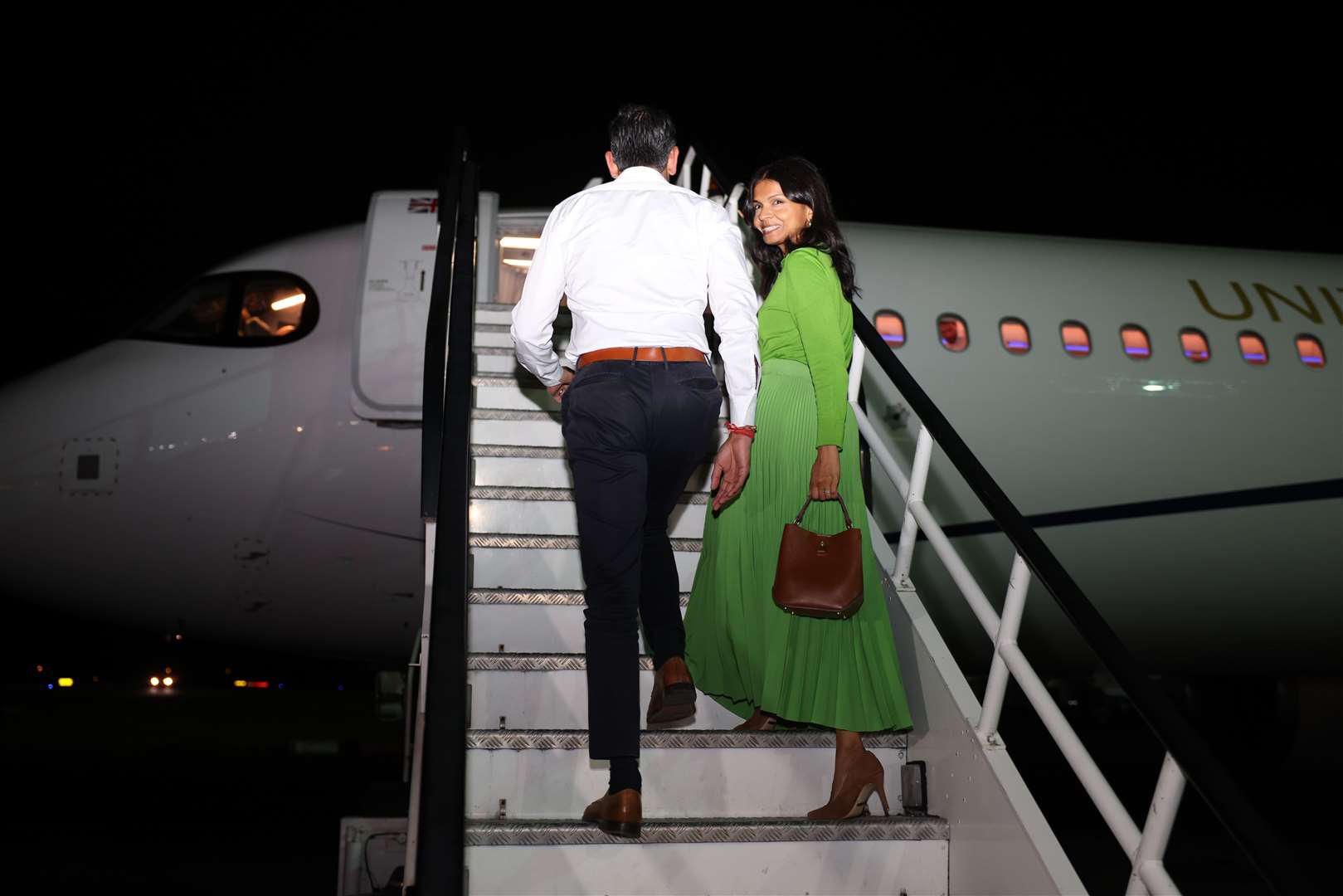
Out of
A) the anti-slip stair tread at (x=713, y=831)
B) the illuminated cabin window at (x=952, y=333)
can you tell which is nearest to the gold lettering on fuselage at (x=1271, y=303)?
the illuminated cabin window at (x=952, y=333)

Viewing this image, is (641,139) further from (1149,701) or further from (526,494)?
(1149,701)

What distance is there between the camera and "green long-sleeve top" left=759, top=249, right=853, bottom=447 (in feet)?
9.30

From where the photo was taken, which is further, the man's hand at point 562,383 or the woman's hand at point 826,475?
the man's hand at point 562,383

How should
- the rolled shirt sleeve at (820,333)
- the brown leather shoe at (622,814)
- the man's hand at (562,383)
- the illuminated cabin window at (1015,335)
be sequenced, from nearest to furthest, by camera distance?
1. the brown leather shoe at (622,814)
2. the rolled shirt sleeve at (820,333)
3. the man's hand at (562,383)
4. the illuminated cabin window at (1015,335)

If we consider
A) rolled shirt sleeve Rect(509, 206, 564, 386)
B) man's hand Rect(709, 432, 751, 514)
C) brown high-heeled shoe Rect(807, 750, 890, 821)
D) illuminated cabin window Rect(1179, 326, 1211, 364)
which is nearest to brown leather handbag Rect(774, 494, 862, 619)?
man's hand Rect(709, 432, 751, 514)

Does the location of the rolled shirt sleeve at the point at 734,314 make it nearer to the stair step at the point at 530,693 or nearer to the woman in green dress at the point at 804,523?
the woman in green dress at the point at 804,523

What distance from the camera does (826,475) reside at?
2.82 m

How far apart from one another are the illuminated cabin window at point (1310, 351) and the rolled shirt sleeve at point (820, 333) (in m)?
5.22

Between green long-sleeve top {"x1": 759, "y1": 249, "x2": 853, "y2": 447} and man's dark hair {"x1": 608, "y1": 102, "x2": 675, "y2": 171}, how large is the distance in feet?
1.50

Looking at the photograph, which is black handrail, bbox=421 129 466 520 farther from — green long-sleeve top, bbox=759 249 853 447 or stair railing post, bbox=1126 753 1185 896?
stair railing post, bbox=1126 753 1185 896

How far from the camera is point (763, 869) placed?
2617 millimetres

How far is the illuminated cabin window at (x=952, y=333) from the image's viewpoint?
642 centimetres

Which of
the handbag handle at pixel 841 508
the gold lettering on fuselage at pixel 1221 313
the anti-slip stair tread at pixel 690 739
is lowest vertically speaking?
the anti-slip stair tread at pixel 690 739

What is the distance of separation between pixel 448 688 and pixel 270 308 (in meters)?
4.88
